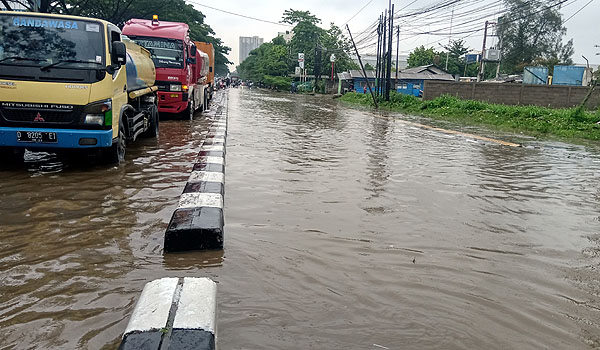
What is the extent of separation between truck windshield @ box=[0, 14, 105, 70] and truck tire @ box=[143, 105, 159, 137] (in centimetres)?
366

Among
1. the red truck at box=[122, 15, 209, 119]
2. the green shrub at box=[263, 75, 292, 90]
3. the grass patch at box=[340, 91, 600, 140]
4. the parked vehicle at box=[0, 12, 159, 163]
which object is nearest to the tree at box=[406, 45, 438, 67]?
the green shrub at box=[263, 75, 292, 90]

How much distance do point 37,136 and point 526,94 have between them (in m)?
24.7

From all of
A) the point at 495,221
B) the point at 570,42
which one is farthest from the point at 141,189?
the point at 570,42

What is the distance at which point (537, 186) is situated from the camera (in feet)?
22.6

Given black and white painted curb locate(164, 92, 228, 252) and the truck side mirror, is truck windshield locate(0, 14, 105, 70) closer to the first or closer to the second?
the truck side mirror

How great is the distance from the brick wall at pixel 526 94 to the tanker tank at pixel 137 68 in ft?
67.3

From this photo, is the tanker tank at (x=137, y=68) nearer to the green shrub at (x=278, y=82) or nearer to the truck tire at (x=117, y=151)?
the truck tire at (x=117, y=151)

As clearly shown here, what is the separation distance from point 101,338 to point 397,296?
1.83 meters

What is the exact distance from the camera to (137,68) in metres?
9.16

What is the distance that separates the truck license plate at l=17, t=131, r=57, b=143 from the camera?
6.01 metres

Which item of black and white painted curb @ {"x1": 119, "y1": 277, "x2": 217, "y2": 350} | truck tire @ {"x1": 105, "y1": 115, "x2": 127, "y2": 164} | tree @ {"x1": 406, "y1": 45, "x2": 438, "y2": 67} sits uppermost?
tree @ {"x1": 406, "y1": 45, "x2": 438, "y2": 67}

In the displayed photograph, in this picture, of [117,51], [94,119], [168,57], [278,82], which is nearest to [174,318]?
[94,119]

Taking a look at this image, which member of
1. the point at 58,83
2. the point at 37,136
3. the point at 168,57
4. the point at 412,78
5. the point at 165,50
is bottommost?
the point at 37,136

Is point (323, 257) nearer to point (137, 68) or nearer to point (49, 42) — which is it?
point (49, 42)
